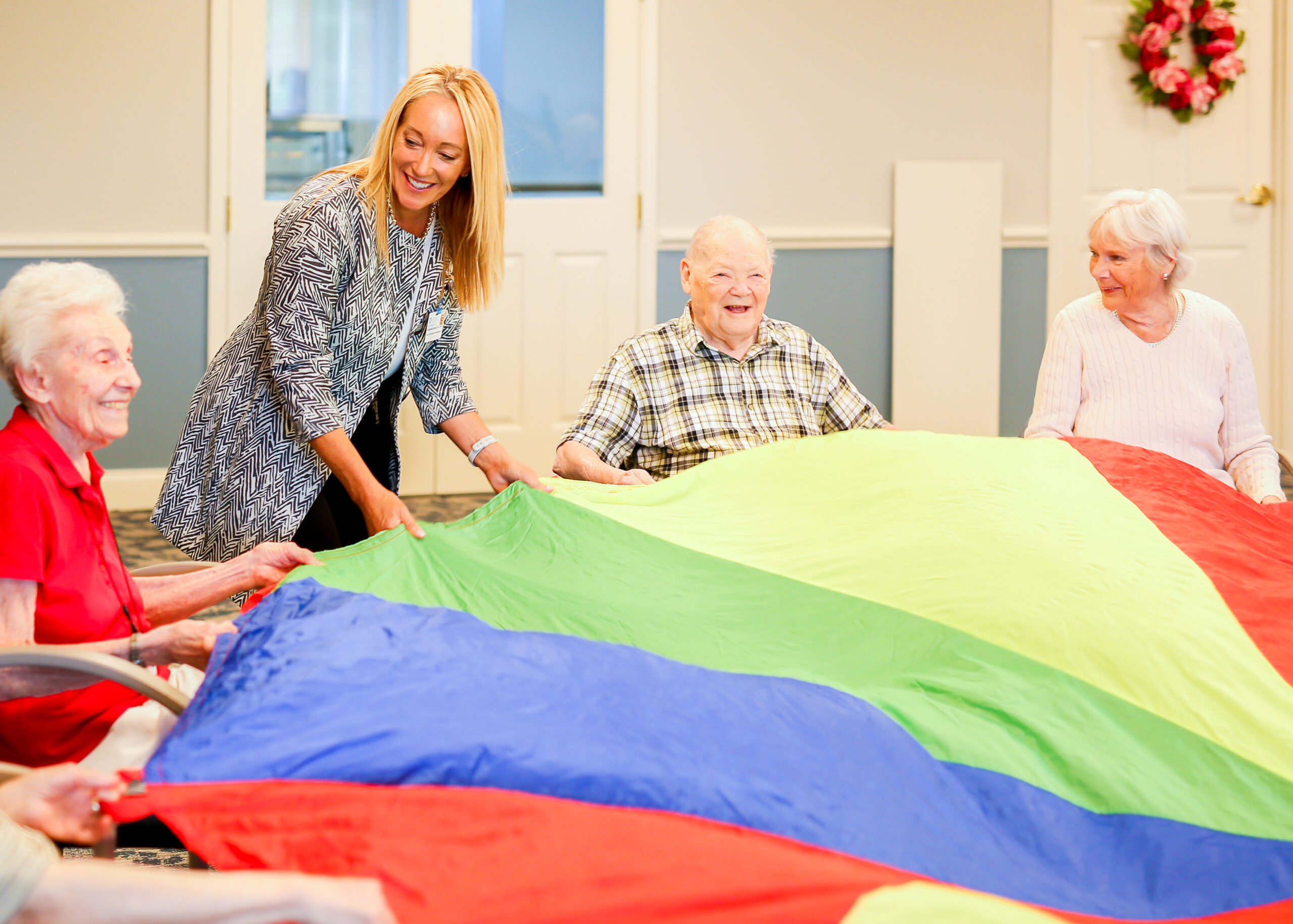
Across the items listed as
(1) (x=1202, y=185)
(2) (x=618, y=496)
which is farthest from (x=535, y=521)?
(1) (x=1202, y=185)

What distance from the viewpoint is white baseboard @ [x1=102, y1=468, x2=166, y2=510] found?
4.79m

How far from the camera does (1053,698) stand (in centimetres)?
140

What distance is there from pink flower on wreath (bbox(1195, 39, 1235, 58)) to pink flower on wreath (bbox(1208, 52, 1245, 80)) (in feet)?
0.05

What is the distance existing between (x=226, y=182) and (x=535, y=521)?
10.9 feet

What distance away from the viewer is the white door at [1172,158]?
534 cm

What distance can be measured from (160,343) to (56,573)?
364 cm

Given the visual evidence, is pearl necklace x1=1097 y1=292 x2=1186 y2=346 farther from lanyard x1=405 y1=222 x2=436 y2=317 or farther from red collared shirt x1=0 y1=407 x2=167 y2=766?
red collared shirt x1=0 y1=407 x2=167 y2=766

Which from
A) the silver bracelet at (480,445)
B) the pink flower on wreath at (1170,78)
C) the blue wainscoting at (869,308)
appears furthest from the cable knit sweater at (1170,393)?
the pink flower on wreath at (1170,78)

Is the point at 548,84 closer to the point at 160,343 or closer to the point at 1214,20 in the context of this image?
the point at 160,343

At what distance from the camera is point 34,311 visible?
1429 mm

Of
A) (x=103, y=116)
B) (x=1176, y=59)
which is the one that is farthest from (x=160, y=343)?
(x=1176, y=59)

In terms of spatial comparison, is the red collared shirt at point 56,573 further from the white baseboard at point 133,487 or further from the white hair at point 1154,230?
the white baseboard at point 133,487

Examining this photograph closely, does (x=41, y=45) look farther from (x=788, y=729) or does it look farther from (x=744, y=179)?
(x=788, y=729)

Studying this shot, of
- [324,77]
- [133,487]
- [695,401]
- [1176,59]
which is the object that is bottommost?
[133,487]
